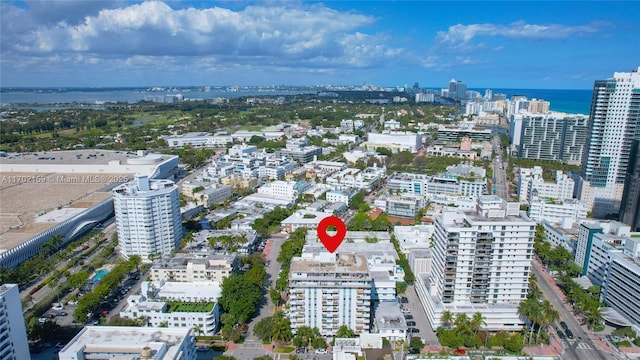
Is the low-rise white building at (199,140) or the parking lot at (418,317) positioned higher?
the low-rise white building at (199,140)

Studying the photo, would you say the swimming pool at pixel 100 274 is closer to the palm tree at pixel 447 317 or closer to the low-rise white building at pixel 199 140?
the palm tree at pixel 447 317

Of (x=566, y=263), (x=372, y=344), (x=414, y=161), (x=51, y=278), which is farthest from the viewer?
(x=414, y=161)

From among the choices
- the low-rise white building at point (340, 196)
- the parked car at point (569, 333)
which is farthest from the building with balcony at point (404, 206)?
the parked car at point (569, 333)

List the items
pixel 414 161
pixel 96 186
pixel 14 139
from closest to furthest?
pixel 96 186, pixel 414 161, pixel 14 139

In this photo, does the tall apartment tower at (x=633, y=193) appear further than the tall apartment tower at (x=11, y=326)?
Yes

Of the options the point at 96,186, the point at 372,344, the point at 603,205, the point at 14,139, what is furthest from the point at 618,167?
the point at 14,139

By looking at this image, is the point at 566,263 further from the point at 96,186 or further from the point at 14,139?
the point at 14,139

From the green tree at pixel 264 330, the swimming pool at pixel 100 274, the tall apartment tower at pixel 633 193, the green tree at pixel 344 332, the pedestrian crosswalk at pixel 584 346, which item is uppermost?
the tall apartment tower at pixel 633 193

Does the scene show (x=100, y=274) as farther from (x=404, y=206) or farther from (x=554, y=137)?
(x=554, y=137)
